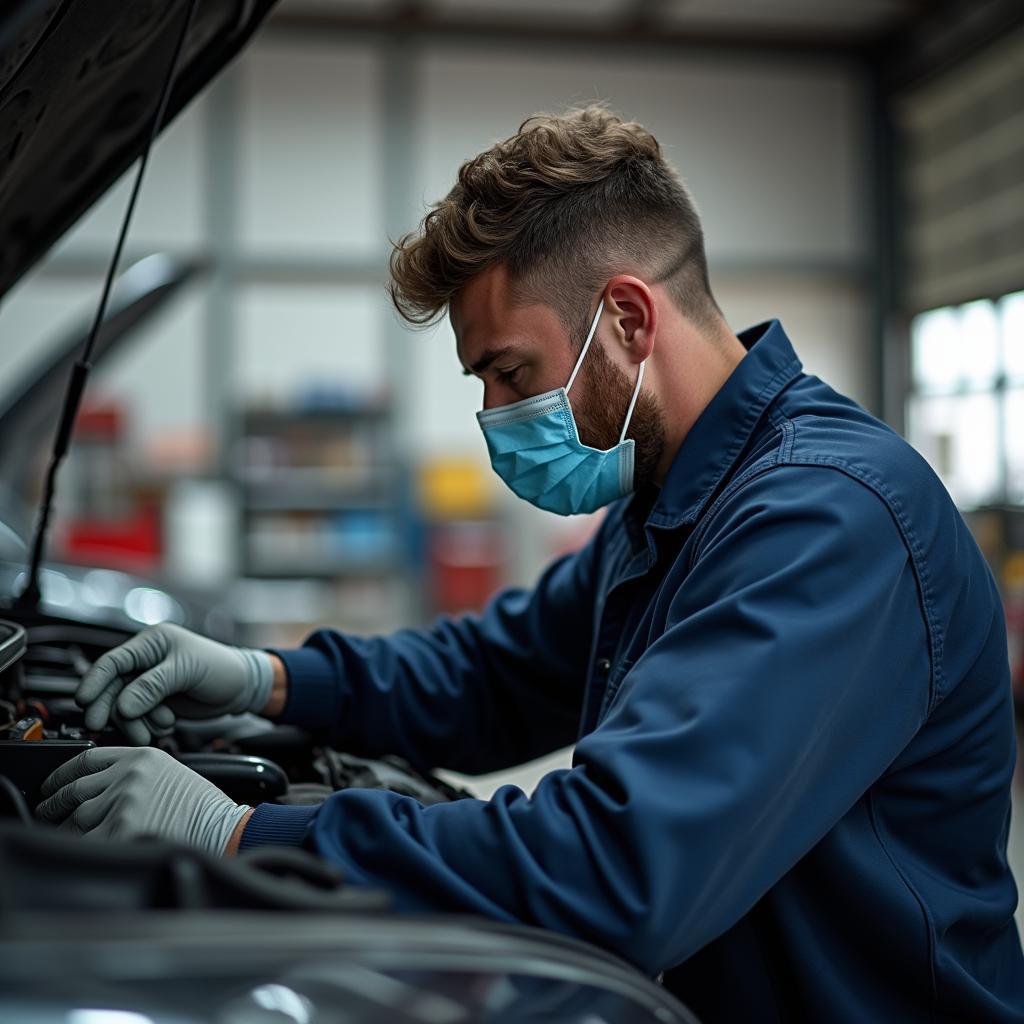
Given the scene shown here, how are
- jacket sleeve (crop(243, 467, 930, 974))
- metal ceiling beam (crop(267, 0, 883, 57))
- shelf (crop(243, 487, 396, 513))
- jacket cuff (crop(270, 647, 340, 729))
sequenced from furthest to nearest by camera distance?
metal ceiling beam (crop(267, 0, 883, 57)) < shelf (crop(243, 487, 396, 513)) < jacket cuff (crop(270, 647, 340, 729)) < jacket sleeve (crop(243, 467, 930, 974))

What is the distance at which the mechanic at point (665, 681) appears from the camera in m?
0.92

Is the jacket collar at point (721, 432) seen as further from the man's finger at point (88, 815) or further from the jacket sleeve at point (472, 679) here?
the man's finger at point (88, 815)

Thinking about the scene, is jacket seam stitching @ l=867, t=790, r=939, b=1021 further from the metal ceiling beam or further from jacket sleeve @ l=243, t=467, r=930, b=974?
the metal ceiling beam

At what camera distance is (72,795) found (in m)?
1.03

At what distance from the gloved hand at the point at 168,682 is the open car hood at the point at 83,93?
0.57 metres

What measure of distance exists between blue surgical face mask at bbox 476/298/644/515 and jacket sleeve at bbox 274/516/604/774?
0.82 feet

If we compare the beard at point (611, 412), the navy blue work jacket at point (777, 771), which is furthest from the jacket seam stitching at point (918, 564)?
the beard at point (611, 412)

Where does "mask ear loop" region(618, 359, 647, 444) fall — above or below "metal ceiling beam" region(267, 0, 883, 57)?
below

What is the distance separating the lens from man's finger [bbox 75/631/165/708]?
4.45 ft

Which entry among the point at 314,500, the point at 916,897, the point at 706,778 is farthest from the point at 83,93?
the point at 314,500

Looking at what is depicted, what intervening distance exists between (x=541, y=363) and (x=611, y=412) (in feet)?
0.36

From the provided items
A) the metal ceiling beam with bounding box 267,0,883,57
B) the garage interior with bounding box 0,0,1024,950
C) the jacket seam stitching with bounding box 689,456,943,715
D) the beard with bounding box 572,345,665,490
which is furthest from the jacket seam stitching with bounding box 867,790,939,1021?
the metal ceiling beam with bounding box 267,0,883,57

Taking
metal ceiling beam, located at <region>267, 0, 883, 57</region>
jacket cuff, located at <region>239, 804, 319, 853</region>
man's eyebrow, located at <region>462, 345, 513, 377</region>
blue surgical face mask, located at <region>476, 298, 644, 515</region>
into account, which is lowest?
jacket cuff, located at <region>239, 804, 319, 853</region>

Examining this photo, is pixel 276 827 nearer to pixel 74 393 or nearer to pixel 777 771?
pixel 777 771
